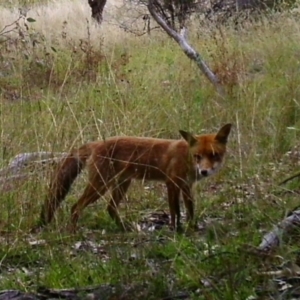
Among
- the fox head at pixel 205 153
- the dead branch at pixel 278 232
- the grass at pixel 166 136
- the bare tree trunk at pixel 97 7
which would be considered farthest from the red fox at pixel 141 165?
the bare tree trunk at pixel 97 7

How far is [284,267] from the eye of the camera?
10.6 feet

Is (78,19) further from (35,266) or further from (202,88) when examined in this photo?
(35,266)

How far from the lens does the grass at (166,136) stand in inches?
141

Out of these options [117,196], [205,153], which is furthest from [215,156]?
[117,196]

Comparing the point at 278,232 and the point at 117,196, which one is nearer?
the point at 278,232

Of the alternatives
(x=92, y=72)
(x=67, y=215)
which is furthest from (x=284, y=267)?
(x=92, y=72)

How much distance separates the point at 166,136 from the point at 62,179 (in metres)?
2.16

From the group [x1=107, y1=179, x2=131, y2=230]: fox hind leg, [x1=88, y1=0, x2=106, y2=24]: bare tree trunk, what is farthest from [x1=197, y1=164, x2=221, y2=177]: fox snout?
[x1=88, y1=0, x2=106, y2=24]: bare tree trunk

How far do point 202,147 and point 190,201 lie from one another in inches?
15.9

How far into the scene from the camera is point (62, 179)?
16.6 ft

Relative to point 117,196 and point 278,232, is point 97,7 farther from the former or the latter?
point 278,232

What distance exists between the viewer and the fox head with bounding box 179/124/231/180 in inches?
202

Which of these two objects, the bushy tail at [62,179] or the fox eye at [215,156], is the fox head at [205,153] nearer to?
the fox eye at [215,156]

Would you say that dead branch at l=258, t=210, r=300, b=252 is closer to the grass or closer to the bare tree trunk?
the grass
